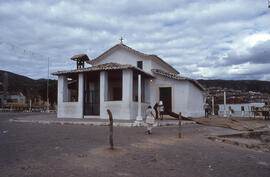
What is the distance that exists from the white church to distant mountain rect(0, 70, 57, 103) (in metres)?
23.2

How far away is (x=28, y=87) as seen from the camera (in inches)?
3054

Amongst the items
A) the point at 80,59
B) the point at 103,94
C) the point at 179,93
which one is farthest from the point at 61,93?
the point at 179,93

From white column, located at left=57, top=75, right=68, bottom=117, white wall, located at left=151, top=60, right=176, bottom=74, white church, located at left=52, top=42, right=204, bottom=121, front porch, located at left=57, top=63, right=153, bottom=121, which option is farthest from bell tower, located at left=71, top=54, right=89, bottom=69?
white wall, located at left=151, top=60, right=176, bottom=74

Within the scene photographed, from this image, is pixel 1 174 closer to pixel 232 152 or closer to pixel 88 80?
pixel 232 152

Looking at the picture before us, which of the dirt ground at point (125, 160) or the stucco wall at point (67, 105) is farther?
the stucco wall at point (67, 105)

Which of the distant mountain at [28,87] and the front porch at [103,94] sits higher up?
the distant mountain at [28,87]

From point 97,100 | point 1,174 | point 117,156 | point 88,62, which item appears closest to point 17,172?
point 1,174

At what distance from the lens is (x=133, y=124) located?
13.6 meters

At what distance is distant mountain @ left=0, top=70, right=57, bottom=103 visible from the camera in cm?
5291

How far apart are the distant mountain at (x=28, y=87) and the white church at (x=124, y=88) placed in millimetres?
23213

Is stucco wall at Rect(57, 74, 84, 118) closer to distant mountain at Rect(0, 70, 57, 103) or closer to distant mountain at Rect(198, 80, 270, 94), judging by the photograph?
distant mountain at Rect(0, 70, 57, 103)

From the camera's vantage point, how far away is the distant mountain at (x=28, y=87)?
52.9m

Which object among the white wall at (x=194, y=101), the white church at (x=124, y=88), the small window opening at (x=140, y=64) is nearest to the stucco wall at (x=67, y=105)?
the white church at (x=124, y=88)

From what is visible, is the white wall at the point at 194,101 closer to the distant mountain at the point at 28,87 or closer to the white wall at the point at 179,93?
the white wall at the point at 179,93
